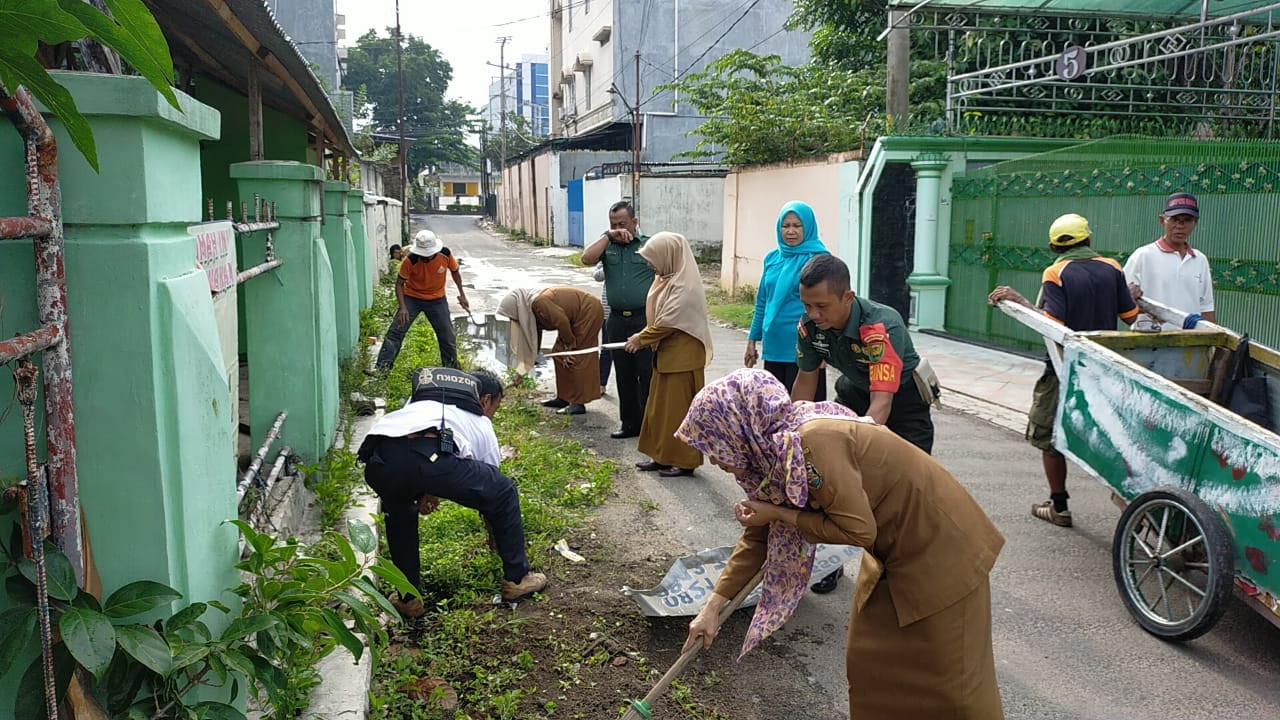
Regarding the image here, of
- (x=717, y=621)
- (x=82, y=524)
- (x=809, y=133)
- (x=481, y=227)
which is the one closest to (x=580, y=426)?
(x=717, y=621)

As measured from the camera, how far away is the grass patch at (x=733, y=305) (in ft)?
48.1

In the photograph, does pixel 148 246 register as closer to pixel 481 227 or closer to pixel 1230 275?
pixel 1230 275

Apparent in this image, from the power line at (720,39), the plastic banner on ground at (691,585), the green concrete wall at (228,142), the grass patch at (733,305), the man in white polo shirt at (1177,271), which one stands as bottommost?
the plastic banner on ground at (691,585)

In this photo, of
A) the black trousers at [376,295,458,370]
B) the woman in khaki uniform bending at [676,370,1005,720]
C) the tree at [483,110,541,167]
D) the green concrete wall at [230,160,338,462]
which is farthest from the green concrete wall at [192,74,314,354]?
the tree at [483,110,541,167]

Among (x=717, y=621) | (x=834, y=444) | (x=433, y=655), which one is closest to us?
(x=834, y=444)

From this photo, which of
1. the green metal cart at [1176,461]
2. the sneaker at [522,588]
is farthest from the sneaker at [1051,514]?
the sneaker at [522,588]

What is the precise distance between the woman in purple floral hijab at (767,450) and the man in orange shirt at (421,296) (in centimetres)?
706

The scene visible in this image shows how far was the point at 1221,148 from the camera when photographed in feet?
28.8

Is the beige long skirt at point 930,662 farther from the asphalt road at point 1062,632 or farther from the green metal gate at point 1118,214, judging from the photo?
the green metal gate at point 1118,214

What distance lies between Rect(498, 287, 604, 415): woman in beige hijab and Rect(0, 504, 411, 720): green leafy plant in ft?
18.0

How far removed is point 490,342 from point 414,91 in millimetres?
49248

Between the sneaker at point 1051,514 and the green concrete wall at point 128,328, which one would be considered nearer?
the green concrete wall at point 128,328

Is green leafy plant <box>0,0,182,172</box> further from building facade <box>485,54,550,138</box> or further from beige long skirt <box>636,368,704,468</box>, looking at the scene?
building facade <box>485,54,550,138</box>

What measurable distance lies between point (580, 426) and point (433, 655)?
170 inches
